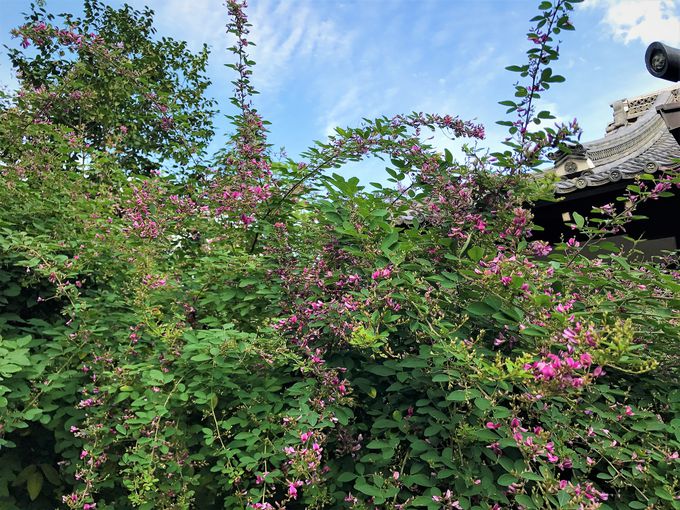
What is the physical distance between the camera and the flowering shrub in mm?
1424

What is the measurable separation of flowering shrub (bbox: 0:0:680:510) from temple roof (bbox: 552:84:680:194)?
56cm

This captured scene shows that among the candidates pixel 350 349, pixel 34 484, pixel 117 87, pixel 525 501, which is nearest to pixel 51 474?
pixel 34 484

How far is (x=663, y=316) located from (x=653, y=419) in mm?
341

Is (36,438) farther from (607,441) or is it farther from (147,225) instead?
(607,441)

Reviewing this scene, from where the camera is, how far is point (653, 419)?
1578 mm

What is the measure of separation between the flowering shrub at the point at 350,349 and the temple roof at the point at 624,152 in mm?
555

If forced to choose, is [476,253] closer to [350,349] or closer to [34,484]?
[350,349]

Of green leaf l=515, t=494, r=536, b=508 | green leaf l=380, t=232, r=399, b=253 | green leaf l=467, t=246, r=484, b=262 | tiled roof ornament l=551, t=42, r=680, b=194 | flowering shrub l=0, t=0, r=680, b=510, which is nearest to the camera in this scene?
green leaf l=515, t=494, r=536, b=508

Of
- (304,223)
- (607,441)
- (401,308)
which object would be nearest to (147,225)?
(304,223)

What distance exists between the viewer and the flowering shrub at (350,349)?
142 centimetres

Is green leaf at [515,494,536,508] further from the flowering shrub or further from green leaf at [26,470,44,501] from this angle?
green leaf at [26,470,44,501]

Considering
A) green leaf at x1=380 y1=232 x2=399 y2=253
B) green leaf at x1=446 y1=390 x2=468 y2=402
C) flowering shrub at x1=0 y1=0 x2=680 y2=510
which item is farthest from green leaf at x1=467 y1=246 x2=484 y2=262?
green leaf at x1=446 y1=390 x2=468 y2=402

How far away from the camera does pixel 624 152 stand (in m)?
6.00

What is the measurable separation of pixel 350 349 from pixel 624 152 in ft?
18.9
